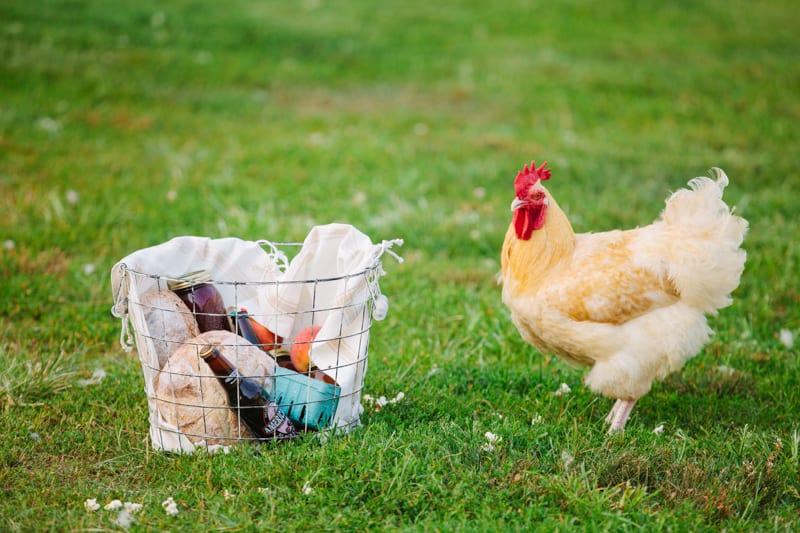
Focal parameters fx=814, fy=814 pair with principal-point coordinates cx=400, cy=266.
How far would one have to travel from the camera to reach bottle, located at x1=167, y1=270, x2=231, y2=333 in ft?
12.8

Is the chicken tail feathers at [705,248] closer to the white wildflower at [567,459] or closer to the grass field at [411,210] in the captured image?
the grass field at [411,210]

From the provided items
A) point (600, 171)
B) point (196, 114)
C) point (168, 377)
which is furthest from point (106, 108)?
point (168, 377)

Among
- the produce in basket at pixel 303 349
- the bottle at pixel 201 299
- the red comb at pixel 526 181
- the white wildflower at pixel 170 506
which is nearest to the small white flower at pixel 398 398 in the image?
the produce in basket at pixel 303 349

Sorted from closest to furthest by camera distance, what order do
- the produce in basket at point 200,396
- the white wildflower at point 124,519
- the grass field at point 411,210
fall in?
1. the white wildflower at point 124,519
2. the grass field at point 411,210
3. the produce in basket at point 200,396

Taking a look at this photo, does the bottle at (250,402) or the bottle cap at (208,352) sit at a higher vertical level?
the bottle cap at (208,352)

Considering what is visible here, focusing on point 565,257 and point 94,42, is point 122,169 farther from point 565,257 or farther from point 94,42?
point 565,257

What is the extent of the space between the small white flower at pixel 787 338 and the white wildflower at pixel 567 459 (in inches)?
92.5

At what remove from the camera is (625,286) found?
3.89 m

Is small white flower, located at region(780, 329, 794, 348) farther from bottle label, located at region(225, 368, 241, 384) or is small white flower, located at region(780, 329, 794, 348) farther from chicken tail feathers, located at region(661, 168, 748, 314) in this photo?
bottle label, located at region(225, 368, 241, 384)

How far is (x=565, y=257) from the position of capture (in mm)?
4055

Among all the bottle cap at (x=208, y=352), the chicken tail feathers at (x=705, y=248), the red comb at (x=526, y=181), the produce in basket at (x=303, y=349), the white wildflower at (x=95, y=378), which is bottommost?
the white wildflower at (x=95, y=378)

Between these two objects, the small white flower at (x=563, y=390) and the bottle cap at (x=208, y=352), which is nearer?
A: the bottle cap at (x=208, y=352)

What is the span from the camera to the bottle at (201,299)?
12.8 feet

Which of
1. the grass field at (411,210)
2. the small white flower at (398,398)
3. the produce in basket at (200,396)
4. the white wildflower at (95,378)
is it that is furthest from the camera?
the white wildflower at (95,378)
